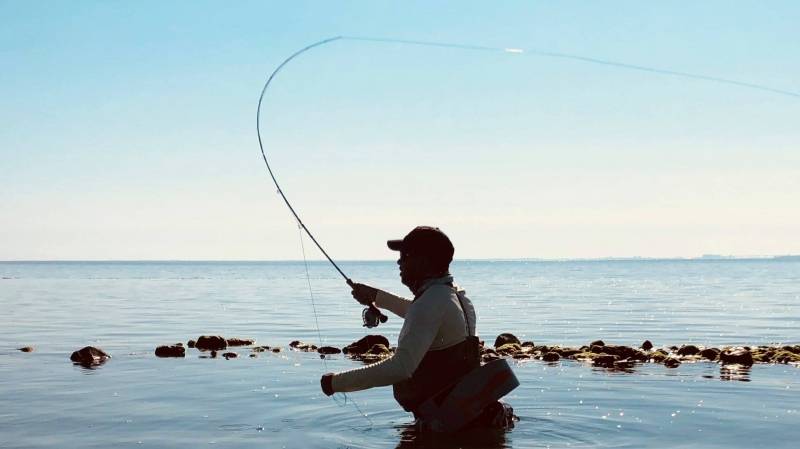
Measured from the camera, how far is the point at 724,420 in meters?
12.4

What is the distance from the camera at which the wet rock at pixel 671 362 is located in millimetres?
19177

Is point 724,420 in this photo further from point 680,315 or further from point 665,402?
point 680,315

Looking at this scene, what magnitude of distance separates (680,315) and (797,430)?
90.4ft

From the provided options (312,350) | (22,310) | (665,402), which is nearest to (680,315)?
(312,350)

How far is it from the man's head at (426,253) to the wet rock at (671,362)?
11.3 meters

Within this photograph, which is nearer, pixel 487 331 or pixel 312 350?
pixel 312 350

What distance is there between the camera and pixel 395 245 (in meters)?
9.72

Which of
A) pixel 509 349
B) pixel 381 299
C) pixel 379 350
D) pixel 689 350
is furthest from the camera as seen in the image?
pixel 379 350

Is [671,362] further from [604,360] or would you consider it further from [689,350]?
[689,350]

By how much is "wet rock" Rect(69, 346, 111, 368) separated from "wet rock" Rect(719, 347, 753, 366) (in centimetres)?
1310

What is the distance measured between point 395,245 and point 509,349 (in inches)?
499

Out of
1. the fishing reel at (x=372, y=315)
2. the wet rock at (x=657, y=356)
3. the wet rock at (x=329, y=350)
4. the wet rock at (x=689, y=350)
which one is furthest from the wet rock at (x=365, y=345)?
the fishing reel at (x=372, y=315)

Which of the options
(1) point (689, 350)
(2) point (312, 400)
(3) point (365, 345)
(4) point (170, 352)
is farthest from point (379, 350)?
(2) point (312, 400)

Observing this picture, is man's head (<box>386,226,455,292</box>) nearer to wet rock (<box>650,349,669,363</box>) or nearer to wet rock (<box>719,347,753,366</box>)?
wet rock (<box>719,347,753,366</box>)
